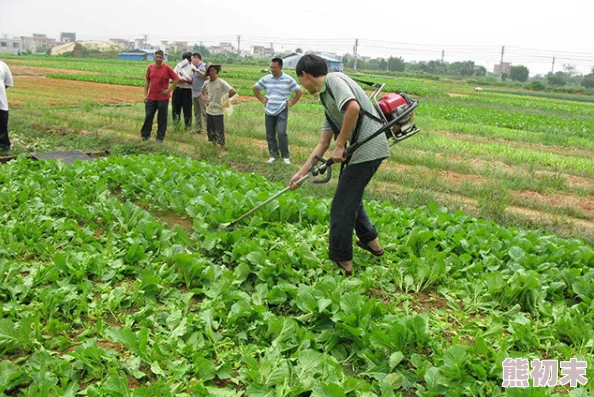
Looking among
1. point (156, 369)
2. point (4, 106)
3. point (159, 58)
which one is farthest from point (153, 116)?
point (156, 369)

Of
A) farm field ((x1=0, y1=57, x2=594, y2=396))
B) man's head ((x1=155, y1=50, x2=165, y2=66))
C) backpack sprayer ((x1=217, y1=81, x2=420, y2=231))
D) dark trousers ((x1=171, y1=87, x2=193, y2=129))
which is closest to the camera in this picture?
farm field ((x1=0, y1=57, x2=594, y2=396))

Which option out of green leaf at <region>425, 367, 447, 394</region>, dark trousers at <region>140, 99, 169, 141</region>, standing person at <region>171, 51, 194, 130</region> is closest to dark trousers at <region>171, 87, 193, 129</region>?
standing person at <region>171, 51, 194, 130</region>

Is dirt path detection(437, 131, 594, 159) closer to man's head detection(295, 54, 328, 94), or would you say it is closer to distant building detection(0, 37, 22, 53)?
man's head detection(295, 54, 328, 94)

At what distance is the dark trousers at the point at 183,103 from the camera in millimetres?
12102

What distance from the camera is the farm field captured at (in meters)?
3.26

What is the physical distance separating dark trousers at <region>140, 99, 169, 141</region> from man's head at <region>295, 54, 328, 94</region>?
7188 millimetres

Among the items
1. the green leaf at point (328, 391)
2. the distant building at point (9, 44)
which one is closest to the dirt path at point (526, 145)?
the green leaf at point (328, 391)

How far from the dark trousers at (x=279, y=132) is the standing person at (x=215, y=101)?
40.8 inches

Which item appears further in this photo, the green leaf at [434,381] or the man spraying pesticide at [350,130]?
the man spraying pesticide at [350,130]

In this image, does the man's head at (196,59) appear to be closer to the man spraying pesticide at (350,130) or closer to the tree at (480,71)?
the man spraying pesticide at (350,130)

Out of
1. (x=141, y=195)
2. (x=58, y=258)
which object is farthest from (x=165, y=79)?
(x=58, y=258)

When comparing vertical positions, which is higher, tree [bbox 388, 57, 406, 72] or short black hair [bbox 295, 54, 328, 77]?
tree [bbox 388, 57, 406, 72]

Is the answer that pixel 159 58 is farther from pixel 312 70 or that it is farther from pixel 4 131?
pixel 312 70

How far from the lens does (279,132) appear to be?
32.2ft
